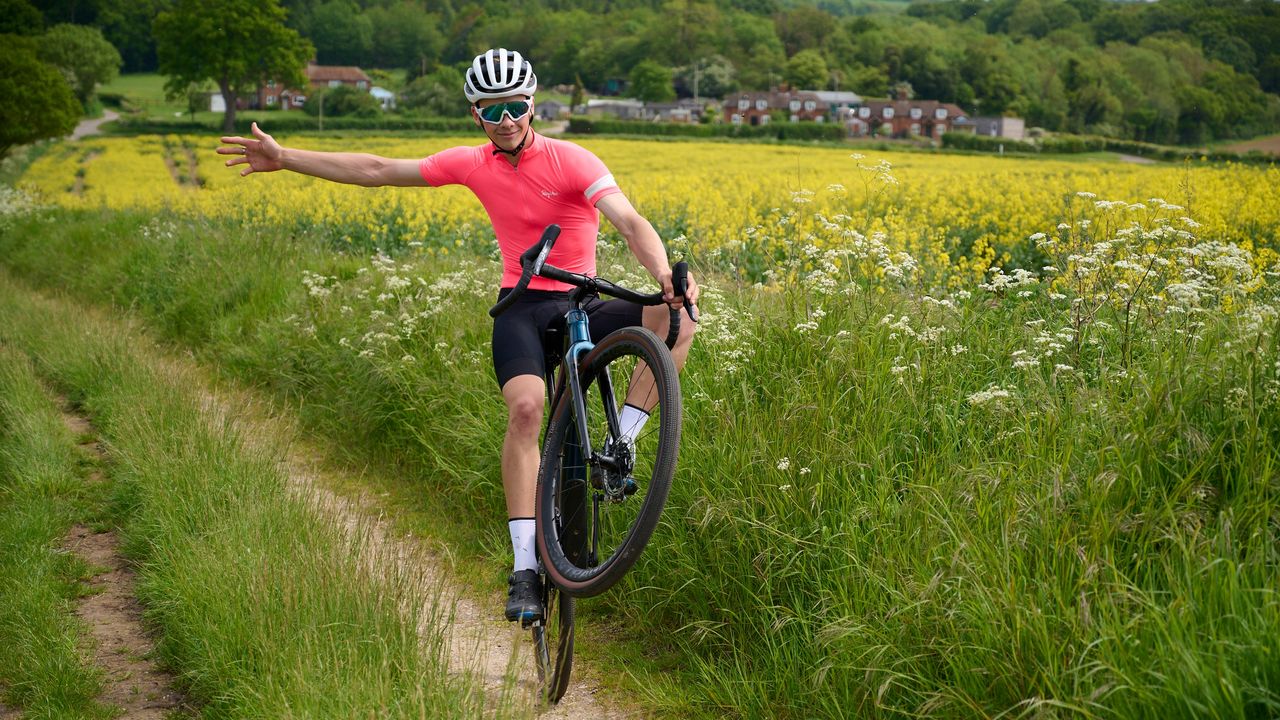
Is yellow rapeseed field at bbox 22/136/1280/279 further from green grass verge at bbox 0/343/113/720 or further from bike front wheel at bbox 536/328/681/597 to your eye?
green grass verge at bbox 0/343/113/720

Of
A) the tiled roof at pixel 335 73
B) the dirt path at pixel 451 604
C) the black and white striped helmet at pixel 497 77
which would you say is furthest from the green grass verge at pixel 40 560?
the tiled roof at pixel 335 73

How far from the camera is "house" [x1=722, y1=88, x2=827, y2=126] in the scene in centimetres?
7075

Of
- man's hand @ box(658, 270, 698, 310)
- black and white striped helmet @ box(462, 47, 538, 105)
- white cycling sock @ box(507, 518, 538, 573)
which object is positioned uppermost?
black and white striped helmet @ box(462, 47, 538, 105)

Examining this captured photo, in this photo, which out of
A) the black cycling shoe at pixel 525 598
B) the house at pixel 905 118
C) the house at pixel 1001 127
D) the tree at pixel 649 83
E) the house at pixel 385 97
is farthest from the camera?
the tree at pixel 649 83

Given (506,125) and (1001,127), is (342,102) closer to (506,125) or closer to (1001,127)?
(1001,127)

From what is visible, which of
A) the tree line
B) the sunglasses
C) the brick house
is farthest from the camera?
the brick house

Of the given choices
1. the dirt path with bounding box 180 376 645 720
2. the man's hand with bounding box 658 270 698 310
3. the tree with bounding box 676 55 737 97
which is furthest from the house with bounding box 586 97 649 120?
the man's hand with bounding box 658 270 698 310

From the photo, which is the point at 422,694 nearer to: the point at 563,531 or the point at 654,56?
the point at 563,531

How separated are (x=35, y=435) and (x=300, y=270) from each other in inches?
153

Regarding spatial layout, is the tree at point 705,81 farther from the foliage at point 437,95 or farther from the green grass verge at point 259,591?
the green grass verge at point 259,591

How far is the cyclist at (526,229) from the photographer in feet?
14.0

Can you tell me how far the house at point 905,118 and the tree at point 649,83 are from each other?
1685 centimetres

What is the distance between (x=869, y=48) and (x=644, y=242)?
72061 millimetres

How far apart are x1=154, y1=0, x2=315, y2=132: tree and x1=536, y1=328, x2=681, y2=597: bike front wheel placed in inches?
2865
